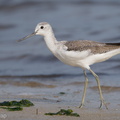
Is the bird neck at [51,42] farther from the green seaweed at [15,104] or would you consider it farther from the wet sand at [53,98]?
the green seaweed at [15,104]

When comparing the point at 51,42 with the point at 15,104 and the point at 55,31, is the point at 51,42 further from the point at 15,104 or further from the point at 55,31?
the point at 55,31

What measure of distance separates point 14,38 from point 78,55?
8091 mm

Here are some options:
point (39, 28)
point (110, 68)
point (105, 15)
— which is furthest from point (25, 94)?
point (105, 15)

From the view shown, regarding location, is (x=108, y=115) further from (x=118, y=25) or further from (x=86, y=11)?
(x=86, y=11)

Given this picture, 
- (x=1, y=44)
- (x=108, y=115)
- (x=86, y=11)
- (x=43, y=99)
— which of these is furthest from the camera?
(x=86, y=11)

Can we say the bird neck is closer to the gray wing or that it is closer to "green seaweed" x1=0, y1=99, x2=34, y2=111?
the gray wing

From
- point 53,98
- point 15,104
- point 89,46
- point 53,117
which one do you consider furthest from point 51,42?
point 53,117

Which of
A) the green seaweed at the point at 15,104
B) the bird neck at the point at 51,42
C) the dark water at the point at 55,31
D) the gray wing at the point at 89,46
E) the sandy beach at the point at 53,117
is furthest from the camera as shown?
Result: the dark water at the point at 55,31

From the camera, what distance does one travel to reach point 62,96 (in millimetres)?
8805

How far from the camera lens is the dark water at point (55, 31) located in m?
11.8

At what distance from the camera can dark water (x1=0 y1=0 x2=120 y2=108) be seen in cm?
1176

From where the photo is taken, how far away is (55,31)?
53.3ft

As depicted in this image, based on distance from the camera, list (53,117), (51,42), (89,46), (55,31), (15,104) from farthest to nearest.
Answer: (55,31) < (51,42) < (89,46) < (15,104) < (53,117)

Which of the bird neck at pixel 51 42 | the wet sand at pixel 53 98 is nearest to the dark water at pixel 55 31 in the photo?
the wet sand at pixel 53 98
